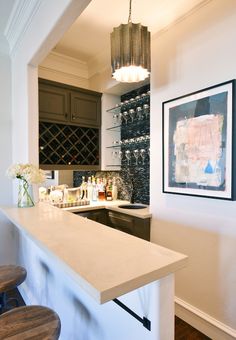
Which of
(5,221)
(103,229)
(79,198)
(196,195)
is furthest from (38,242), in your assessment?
(79,198)

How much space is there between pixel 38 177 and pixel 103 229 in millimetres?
895

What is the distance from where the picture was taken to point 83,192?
10.8 ft

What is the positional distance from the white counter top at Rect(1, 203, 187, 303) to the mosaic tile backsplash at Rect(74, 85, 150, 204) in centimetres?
155

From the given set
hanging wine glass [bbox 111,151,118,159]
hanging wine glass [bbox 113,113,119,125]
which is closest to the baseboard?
hanging wine glass [bbox 111,151,118,159]

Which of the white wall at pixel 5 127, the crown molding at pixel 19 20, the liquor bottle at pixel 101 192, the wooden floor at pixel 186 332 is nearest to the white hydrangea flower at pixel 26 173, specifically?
the white wall at pixel 5 127

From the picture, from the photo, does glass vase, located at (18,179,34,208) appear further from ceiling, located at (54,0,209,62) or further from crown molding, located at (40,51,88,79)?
crown molding, located at (40,51,88,79)

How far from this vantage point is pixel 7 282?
1.51 meters

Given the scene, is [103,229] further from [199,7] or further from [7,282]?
[199,7]

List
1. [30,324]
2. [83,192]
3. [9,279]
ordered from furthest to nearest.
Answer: [83,192]
[9,279]
[30,324]

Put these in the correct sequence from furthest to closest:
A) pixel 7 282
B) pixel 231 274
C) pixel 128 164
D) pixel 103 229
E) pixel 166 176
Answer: pixel 128 164
pixel 166 176
pixel 231 274
pixel 7 282
pixel 103 229

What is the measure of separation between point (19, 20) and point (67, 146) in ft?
4.72

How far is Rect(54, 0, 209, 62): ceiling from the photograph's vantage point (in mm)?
1956

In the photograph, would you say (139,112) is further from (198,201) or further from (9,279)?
(9,279)

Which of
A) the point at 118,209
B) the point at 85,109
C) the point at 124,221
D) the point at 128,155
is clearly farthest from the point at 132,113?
the point at 124,221
